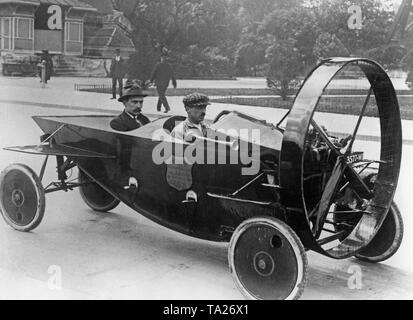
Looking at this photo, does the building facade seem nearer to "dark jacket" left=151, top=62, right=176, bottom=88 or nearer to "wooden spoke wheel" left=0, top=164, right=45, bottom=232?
"dark jacket" left=151, top=62, right=176, bottom=88

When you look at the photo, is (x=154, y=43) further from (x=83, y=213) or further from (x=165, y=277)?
(x=165, y=277)

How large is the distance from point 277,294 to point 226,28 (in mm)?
3781

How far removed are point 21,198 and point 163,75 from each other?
3.11 metres

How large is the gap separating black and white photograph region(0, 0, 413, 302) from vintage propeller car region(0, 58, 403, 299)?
0.01 metres

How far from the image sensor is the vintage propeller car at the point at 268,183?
3428 millimetres

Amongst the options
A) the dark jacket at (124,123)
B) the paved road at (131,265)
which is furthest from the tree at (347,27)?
the dark jacket at (124,123)

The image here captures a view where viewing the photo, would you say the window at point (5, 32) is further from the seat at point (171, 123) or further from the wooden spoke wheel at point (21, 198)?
the seat at point (171, 123)

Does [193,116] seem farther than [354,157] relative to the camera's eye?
Yes

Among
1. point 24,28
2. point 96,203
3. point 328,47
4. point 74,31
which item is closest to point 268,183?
point 96,203

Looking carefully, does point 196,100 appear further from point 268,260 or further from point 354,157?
point 268,260

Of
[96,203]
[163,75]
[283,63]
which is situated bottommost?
[96,203]

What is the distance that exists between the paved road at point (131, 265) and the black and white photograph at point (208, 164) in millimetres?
19

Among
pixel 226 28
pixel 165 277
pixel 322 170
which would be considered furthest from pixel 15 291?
pixel 226 28

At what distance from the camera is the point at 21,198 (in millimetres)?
5152
